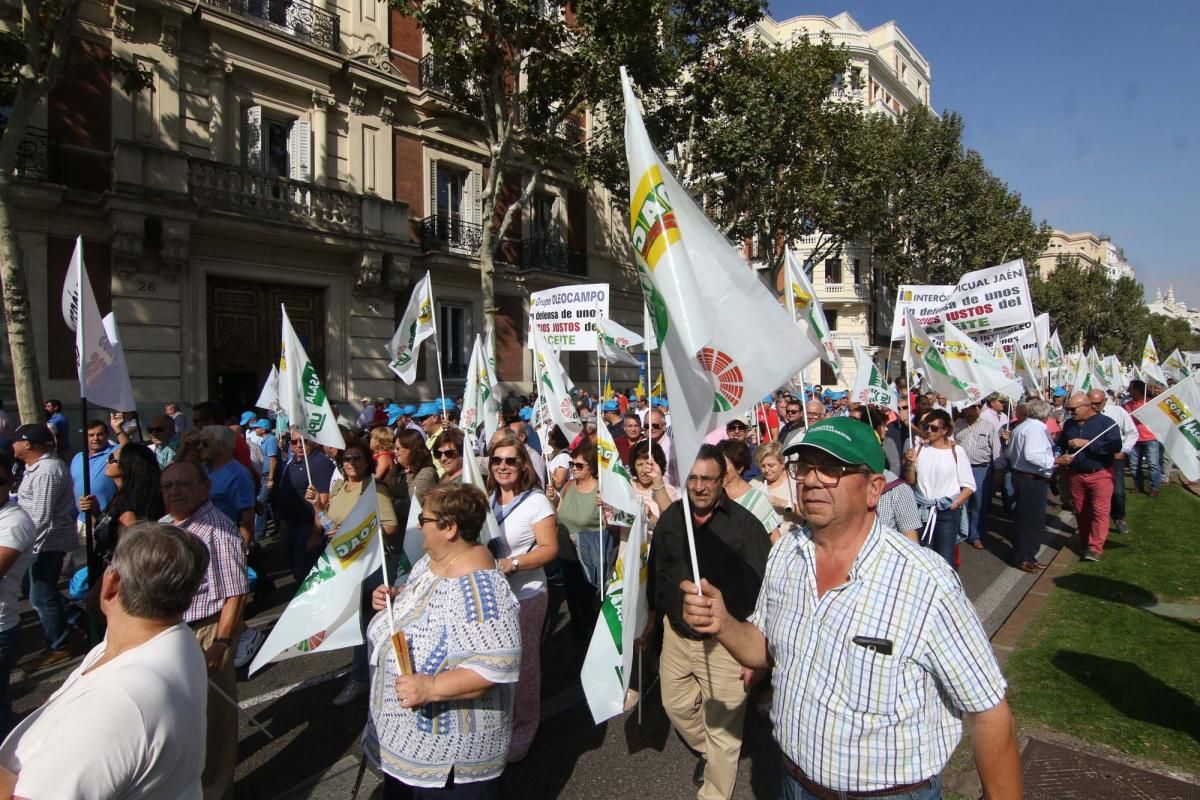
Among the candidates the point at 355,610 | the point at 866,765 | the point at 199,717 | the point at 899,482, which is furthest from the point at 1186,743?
the point at 199,717

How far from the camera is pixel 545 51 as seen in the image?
46.9ft

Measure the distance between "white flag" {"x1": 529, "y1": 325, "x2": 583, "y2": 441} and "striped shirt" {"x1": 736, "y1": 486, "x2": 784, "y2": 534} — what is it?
3510 millimetres

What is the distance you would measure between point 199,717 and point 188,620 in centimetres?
147

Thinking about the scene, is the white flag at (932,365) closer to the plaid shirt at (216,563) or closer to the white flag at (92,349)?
the plaid shirt at (216,563)

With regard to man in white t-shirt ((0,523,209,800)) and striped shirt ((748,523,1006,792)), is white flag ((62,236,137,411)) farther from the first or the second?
striped shirt ((748,523,1006,792))

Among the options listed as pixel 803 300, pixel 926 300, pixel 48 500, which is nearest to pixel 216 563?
pixel 48 500

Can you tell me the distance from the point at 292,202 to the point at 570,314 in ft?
31.5

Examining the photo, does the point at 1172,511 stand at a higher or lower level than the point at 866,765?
lower

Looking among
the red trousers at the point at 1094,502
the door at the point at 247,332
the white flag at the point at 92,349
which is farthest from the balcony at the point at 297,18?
the red trousers at the point at 1094,502

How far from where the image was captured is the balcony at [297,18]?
15.4m

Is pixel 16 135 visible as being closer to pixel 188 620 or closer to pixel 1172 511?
pixel 188 620

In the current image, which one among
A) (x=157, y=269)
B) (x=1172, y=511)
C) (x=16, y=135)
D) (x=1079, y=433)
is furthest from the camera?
(x=157, y=269)

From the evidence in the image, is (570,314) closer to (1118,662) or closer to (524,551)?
(524,551)

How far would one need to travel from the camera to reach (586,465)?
16.6 ft
